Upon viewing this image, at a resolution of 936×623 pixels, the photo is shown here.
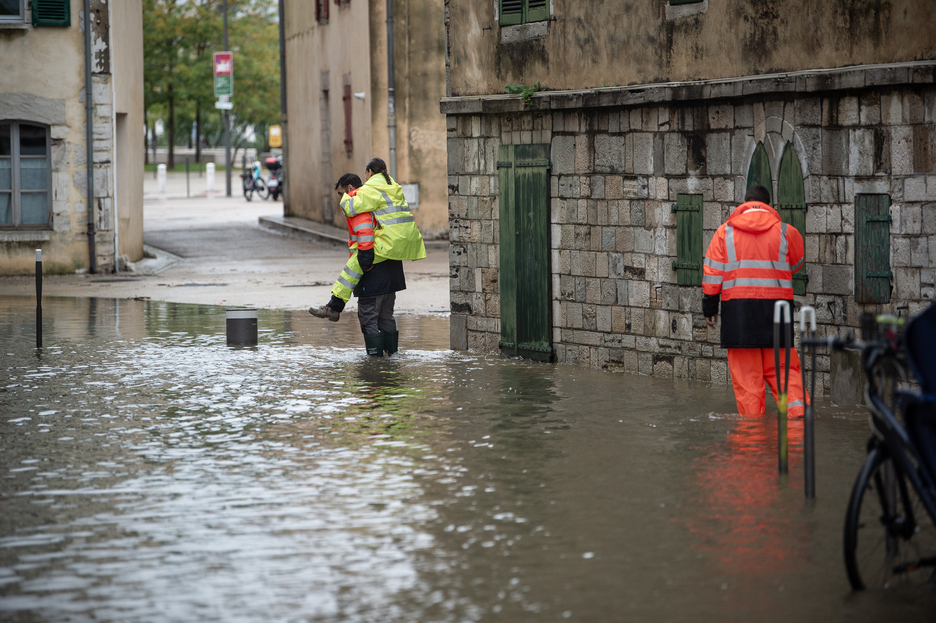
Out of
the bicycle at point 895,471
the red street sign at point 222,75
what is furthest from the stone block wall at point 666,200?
the red street sign at point 222,75

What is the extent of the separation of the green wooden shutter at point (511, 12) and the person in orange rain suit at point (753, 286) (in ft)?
14.6

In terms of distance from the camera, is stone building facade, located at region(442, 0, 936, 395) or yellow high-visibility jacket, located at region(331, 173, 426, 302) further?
yellow high-visibility jacket, located at region(331, 173, 426, 302)

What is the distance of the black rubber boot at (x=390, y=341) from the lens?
Result: 13234mm

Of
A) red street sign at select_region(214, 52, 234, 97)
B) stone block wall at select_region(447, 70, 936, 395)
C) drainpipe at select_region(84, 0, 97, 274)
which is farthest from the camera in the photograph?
red street sign at select_region(214, 52, 234, 97)

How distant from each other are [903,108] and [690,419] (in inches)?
105

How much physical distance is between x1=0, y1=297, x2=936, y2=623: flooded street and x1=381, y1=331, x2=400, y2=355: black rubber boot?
93 centimetres

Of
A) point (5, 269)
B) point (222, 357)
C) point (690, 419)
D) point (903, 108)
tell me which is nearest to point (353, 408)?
point (690, 419)

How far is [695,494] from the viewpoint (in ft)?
23.8

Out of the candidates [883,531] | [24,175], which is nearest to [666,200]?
[883,531]

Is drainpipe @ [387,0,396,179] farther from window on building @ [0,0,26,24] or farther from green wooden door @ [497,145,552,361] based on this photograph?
green wooden door @ [497,145,552,361]

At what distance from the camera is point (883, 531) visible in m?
5.87

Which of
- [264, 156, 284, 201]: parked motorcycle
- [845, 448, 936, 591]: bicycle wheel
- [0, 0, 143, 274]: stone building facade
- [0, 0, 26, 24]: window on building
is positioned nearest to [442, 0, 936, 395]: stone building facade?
[845, 448, 936, 591]: bicycle wheel

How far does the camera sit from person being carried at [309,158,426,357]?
42.3 feet

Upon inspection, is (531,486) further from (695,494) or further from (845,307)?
(845,307)
